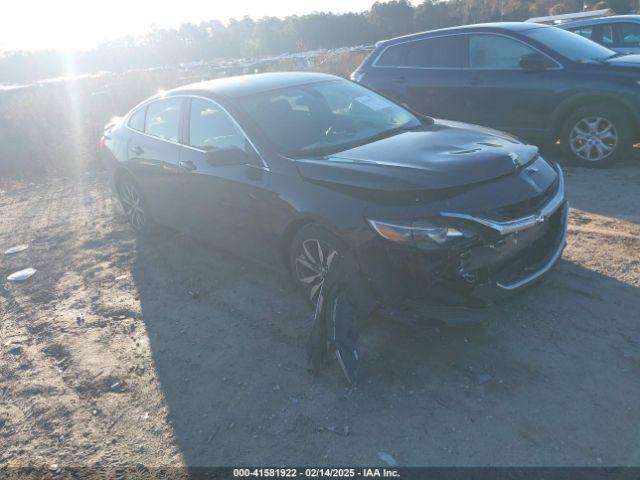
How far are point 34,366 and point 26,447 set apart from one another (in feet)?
3.26

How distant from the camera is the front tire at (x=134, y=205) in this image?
639cm

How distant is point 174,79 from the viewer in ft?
66.7

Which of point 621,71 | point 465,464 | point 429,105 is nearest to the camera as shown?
point 465,464

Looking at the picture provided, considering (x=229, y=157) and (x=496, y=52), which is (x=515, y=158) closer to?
(x=229, y=157)

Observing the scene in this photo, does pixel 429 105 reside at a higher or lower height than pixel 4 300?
higher

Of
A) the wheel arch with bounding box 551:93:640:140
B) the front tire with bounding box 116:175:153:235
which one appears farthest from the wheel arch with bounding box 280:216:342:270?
the wheel arch with bounding box 551:93:640:140

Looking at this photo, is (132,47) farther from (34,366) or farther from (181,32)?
(34,366)

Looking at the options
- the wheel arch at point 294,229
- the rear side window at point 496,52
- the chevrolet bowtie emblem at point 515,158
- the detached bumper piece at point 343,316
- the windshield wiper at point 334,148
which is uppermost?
the rear side window at point 496,52

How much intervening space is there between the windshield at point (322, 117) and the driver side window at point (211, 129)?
0.20 metres

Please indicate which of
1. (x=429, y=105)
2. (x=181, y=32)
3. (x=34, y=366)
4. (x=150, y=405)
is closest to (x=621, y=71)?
(x=429, y=105)

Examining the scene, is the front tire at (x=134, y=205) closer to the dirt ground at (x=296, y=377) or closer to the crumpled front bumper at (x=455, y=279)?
the dirt ground at (x=296, y=377)

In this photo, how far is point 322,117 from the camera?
4883 millimetres

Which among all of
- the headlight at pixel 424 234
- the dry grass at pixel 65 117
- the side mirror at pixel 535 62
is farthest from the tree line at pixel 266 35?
the headlight at pixel 424 234

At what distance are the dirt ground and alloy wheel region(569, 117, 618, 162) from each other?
169 cm
